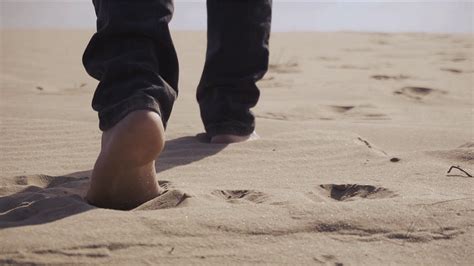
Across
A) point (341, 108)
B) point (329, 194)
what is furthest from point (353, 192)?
point (341, 108)

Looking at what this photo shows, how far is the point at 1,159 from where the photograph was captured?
2088mm

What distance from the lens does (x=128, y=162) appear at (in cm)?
145

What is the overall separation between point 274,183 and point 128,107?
18.9 inches


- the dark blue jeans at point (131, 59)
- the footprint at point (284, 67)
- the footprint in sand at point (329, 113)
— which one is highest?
the dark blue jeans at point (131, 59)

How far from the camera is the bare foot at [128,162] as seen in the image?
1424 mm

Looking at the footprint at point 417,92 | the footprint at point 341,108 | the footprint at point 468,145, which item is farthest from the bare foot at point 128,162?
the footprint at point 417,92

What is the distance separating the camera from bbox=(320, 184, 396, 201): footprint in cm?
166

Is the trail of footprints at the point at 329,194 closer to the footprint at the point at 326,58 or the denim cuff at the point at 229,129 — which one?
the denim cuff at the point at 229,129

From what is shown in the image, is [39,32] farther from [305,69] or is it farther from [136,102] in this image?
[136,102]

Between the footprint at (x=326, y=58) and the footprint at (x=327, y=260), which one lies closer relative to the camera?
the footprint at (x=327, y=260)

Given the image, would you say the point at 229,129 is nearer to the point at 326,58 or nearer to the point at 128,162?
the point at 128,162

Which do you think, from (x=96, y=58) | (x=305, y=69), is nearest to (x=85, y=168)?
(x=96, y=58)

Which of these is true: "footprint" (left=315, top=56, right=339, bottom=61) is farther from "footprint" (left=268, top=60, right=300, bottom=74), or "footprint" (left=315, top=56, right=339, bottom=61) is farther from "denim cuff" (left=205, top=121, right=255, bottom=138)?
"denim cuff" (left=205, top=121, right=255, bottom=138)

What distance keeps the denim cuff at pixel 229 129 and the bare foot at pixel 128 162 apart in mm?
816
